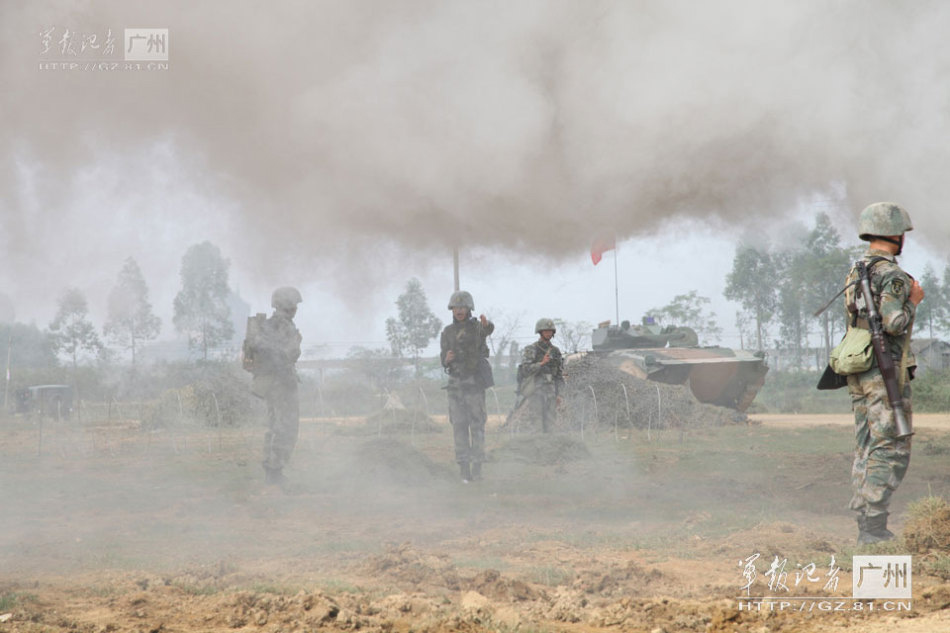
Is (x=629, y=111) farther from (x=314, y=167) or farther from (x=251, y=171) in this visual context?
(x=251, y=171)

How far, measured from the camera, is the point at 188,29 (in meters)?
7.53

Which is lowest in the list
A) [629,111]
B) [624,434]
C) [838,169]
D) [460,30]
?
[624,434]

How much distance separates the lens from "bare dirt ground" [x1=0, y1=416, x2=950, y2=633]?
4023mm

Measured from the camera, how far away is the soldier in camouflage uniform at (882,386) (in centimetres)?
534

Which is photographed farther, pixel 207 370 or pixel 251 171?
pixel 207 370

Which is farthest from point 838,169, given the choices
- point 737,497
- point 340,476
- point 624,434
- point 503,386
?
point 503,386

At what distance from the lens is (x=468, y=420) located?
970cm

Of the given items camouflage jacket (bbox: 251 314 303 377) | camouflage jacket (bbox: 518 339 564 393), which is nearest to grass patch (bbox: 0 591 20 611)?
camouflage jacket (bbox: 251 314 303 377)

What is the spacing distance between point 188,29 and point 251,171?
134cm

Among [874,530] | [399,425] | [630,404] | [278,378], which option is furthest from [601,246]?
[399,425]

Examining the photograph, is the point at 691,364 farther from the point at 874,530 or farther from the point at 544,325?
the point at 874,530

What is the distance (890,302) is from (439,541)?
330 centimetres

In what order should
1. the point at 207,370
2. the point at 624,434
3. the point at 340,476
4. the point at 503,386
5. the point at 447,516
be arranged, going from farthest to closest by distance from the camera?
the point at 503,386 < the point at 207,370 < the point at 624,434 < the point at 340,476 < the point at 447,516

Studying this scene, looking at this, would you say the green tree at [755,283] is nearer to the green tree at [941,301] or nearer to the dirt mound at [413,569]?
the green tree at [941,301]
